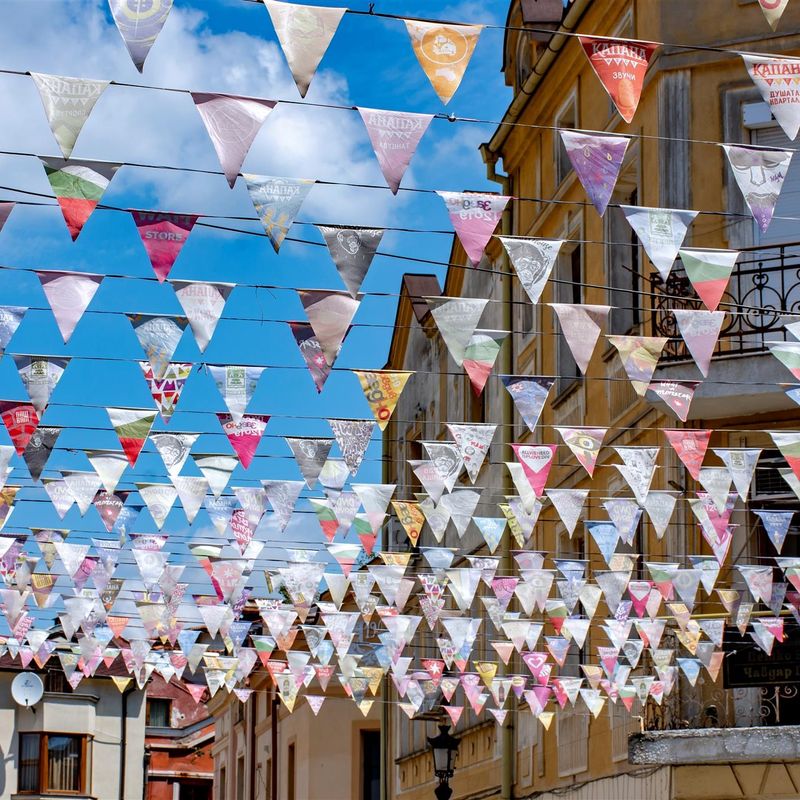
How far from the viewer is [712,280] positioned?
12406 mm

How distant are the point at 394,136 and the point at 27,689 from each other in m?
33.5

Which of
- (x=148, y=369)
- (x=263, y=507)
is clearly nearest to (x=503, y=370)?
(x=263, y=507)

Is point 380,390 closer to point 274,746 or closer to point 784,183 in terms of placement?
point 784,183

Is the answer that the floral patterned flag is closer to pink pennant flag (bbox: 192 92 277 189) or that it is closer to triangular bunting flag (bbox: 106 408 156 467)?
pink pennant flag (bbox: 192 92 277 189)

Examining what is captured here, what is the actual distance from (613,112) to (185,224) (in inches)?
377

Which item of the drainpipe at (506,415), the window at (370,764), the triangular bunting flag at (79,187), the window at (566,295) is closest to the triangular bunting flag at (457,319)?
the triangular bunting flag at (79,187)

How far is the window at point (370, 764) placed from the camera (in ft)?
123

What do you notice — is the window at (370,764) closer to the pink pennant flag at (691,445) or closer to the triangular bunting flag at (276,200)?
the pink pennant flag at (691,445)

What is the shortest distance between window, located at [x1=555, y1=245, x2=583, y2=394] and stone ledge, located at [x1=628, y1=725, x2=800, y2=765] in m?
5.95

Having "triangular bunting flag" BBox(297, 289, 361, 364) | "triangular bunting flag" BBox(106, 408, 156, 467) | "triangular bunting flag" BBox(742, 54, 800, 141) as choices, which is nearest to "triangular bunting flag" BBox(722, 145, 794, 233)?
"triangular bunting flag" BBox(742, 54, 800, 141)

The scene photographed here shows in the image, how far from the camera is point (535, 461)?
15.7 meters

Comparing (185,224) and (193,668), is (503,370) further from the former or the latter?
(185,224)

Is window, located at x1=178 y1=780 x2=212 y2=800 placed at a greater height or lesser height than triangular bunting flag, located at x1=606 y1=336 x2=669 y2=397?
lesser

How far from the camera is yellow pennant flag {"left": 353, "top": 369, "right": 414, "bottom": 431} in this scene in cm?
1421
